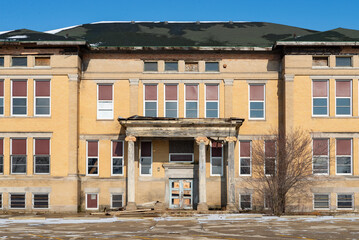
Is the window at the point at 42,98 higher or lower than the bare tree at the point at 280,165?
higher

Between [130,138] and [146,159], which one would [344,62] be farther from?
[130,138]

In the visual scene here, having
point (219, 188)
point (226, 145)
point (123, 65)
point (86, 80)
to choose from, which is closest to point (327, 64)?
point (226, 145)

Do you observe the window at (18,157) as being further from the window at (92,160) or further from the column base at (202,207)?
the column base at (202,207)

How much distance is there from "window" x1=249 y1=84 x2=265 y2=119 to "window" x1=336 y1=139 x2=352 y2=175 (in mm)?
4955

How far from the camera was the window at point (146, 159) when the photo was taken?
33.8m

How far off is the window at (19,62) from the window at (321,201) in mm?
19011

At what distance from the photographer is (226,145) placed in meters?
33.9

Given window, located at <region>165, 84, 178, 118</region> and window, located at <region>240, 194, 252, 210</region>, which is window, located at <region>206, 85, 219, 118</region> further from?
window, located at <region>240, 194, 252, 210</region>

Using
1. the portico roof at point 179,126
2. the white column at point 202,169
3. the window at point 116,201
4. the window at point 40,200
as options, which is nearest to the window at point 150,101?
the portico roof at point 179,126

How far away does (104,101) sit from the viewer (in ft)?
112

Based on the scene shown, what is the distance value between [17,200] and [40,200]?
139cm

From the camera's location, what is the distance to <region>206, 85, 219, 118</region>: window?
3400cm

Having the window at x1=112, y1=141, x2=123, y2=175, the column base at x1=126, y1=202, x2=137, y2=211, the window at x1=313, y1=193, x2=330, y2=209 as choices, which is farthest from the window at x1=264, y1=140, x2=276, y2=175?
the window at x1=112, y1=141, x2=123, y2=175

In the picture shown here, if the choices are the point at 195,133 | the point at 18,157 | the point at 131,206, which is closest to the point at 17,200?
the point at 18,157
